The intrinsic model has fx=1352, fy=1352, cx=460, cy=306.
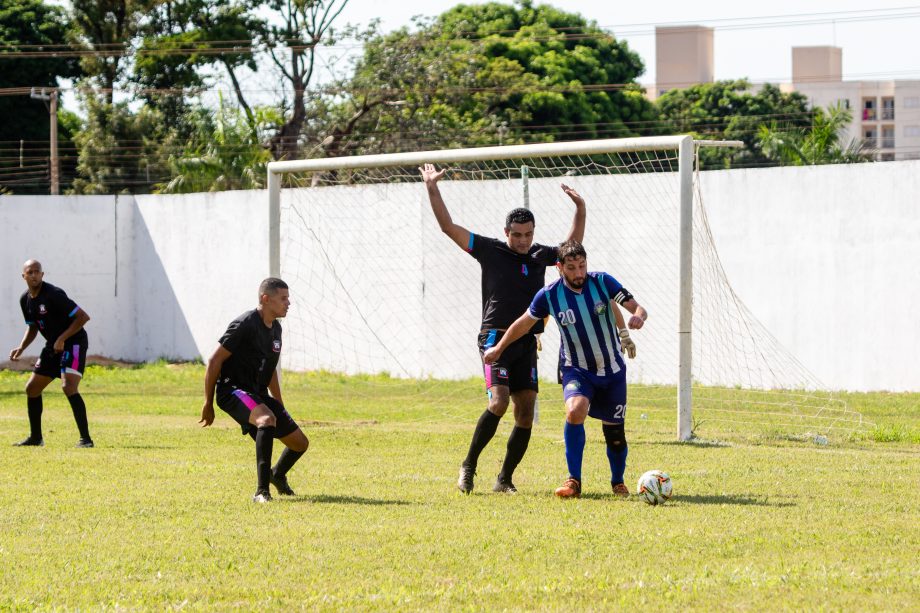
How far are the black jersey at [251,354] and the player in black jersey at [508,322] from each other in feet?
4.91

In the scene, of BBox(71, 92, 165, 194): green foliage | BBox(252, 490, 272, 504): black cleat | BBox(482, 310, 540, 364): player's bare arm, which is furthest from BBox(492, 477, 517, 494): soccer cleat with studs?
BBox(71, 92, 165, 194): green foliage

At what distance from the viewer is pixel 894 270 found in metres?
19.3

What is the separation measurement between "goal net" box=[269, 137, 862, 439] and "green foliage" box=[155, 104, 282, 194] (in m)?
5.85

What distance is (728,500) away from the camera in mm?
9195

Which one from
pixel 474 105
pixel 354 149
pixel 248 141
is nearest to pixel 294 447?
pixel 248 141

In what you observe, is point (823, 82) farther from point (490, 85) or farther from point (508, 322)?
point (508, 322)

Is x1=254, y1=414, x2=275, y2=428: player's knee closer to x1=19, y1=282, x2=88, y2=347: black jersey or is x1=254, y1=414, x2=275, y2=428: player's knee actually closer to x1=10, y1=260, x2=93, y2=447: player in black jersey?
x1=10, y1=260, x2=93, y2=447: player in black jersey

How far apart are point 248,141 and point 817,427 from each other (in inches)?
956

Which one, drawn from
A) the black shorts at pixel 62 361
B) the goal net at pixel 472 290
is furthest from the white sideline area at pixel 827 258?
the black shorts at pixel 62 361

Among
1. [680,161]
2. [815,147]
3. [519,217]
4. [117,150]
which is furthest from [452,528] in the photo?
[117,150]

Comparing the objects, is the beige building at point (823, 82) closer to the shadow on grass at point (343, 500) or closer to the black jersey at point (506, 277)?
the black jersey at point (506, 277)

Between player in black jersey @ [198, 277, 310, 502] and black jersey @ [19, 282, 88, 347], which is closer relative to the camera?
player in black jersey @ [198, 277, 310, 502]

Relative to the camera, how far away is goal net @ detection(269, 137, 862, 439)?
1747 cm

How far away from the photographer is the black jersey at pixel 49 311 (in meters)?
14.1
